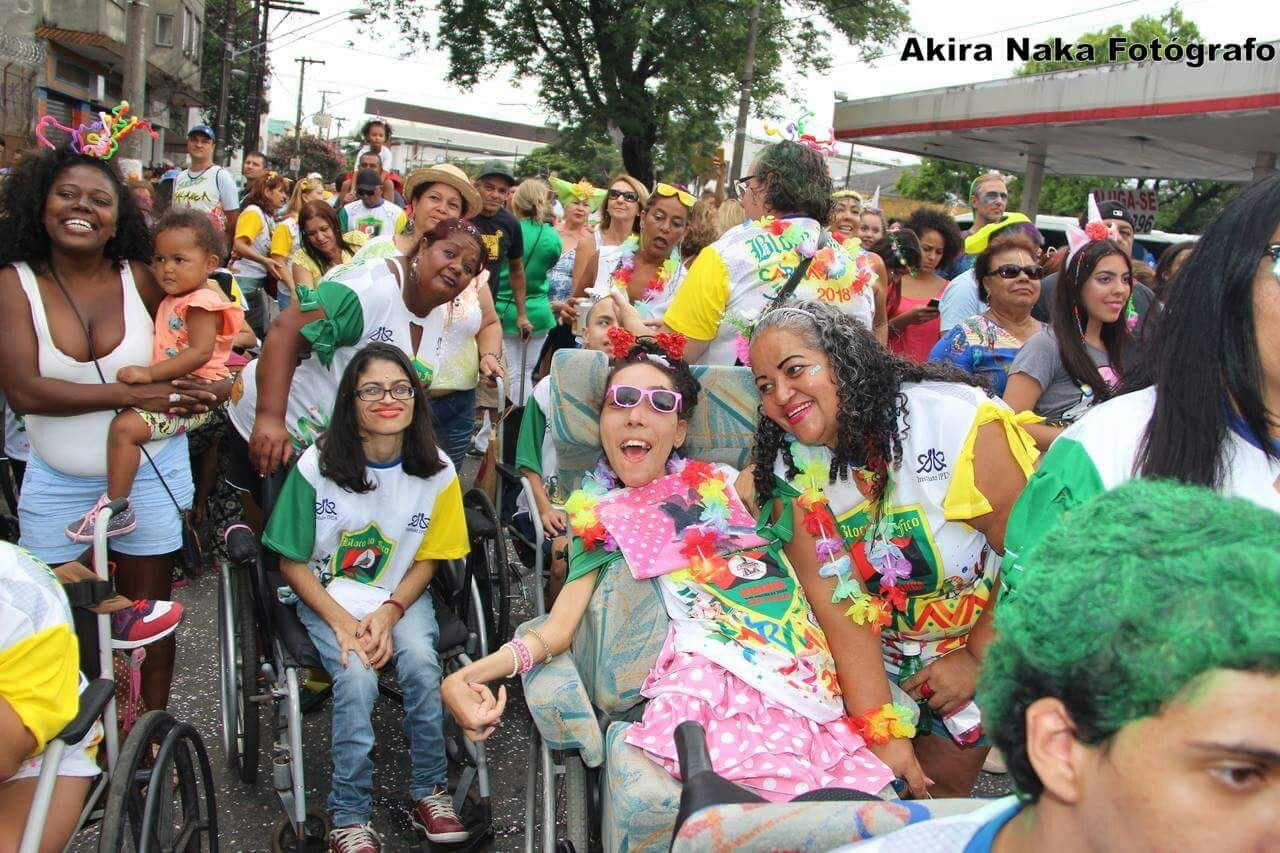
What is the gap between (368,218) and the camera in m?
7.82

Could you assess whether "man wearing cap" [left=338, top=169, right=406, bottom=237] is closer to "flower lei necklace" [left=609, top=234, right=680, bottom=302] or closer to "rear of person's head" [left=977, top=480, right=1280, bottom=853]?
"flower lei necklace" [left=609, top=234, right=680, bottom=302]

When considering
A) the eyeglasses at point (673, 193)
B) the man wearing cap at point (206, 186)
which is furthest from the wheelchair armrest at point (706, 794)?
the man wearing cap at point (206, 186)

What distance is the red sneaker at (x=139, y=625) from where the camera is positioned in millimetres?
2781

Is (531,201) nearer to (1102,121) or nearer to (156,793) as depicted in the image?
(156,793)

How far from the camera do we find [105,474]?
3.28 m

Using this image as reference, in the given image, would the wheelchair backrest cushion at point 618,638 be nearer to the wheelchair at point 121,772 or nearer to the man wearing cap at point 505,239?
the wheelchair at point 121,772

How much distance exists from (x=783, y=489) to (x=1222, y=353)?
1.31 meters

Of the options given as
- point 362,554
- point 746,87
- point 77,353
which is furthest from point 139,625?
point 746,87

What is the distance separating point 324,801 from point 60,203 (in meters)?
2.10

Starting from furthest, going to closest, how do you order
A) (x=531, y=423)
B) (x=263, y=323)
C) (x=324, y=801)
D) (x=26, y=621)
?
(x=263, y=323)
(x=531, y=423)
(x=324, y=801)
(x=26, y=621)

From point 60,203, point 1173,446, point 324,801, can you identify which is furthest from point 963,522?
point 60,203

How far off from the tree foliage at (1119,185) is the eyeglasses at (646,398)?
89.8 feet

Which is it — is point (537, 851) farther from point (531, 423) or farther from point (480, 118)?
point (480, 118)

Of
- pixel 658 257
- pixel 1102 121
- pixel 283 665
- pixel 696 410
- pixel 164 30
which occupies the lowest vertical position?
pixel 283 665
